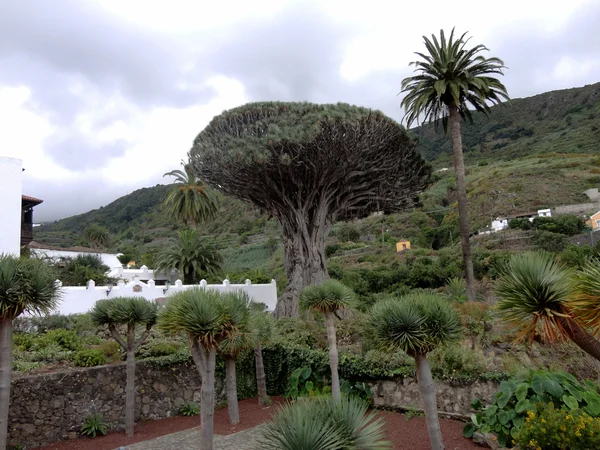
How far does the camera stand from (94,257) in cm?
4188

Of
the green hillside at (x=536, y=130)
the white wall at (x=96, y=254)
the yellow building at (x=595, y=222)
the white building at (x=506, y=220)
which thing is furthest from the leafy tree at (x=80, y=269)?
the green hillside at (x=536, y=130)

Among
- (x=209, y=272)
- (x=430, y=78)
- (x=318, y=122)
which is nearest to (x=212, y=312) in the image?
(x=318, y=122)

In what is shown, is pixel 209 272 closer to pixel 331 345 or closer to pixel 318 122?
pixel 318 122

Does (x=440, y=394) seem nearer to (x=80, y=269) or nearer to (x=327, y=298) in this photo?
(x=327, y=298)

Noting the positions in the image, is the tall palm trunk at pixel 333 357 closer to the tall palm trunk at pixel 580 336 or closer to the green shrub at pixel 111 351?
the tall palm trunk at pixel 580 336

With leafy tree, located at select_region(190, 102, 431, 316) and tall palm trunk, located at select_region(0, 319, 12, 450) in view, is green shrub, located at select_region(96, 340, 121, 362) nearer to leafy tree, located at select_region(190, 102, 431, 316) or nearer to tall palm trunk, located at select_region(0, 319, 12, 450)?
tall palm trunk, located at select_region(0, 319, 12, 450)

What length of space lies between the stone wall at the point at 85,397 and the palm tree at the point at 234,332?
6.35 feet

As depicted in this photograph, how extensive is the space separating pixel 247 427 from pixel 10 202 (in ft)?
66.2

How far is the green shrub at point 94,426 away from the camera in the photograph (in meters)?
11.5

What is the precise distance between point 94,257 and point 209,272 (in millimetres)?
12610

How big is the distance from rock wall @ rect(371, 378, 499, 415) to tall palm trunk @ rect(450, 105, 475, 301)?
375 inches

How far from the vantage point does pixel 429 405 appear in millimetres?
7395

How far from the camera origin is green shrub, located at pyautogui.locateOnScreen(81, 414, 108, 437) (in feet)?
37.6

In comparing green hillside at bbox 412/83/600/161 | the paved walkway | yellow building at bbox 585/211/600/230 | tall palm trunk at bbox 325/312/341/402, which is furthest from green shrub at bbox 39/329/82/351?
green hillside at bbox 412/83/600/161
